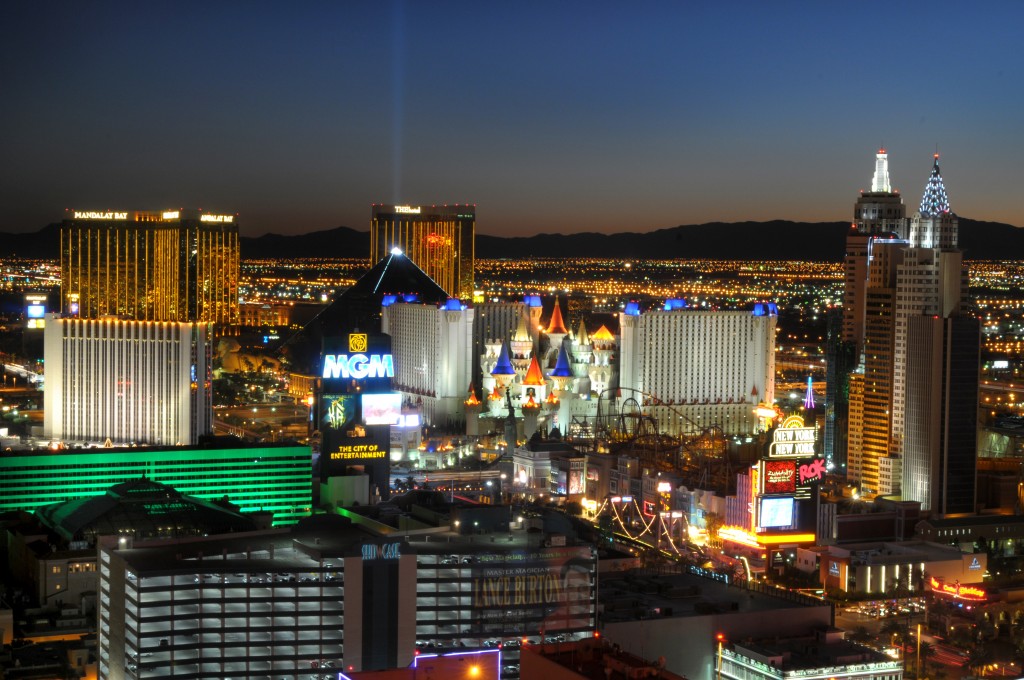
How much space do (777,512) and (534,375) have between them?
32557 mm

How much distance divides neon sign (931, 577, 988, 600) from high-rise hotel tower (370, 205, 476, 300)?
8285 cm

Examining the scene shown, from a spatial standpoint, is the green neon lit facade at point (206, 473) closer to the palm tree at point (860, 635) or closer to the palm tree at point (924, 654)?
the palm tree at point (860, 635)

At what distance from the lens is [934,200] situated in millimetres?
86062

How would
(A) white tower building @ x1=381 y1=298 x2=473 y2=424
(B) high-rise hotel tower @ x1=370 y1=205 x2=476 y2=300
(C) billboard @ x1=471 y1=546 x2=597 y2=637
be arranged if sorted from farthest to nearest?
(B) high-rise hotel tower @ x1=370 y1=205 x2=476 y2=300, (A) white tower building @ x1=381 y1=298 x2=473 y2=424, (C) billboard @ x1=471 y1=546 x2=597 y2=637

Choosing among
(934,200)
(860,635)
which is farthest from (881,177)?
(860,635)

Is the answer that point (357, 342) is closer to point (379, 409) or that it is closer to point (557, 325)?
point (379, 409)

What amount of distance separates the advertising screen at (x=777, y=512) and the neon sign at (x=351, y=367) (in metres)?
16.5

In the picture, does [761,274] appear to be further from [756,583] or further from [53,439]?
[756,583]

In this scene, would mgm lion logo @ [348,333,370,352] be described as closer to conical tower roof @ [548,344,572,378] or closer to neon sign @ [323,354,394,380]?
neon sign @ [323,354,394,380]

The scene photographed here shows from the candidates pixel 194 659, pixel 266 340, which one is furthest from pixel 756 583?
pixel 266 340

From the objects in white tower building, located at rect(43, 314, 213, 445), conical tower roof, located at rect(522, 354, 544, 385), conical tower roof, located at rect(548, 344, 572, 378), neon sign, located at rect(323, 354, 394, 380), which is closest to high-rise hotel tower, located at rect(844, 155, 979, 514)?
conical tower roof, located at rect(548, 344, 572, 378)

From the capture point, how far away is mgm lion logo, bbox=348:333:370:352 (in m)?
67.6

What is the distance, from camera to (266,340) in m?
138

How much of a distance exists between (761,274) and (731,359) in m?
80.5
